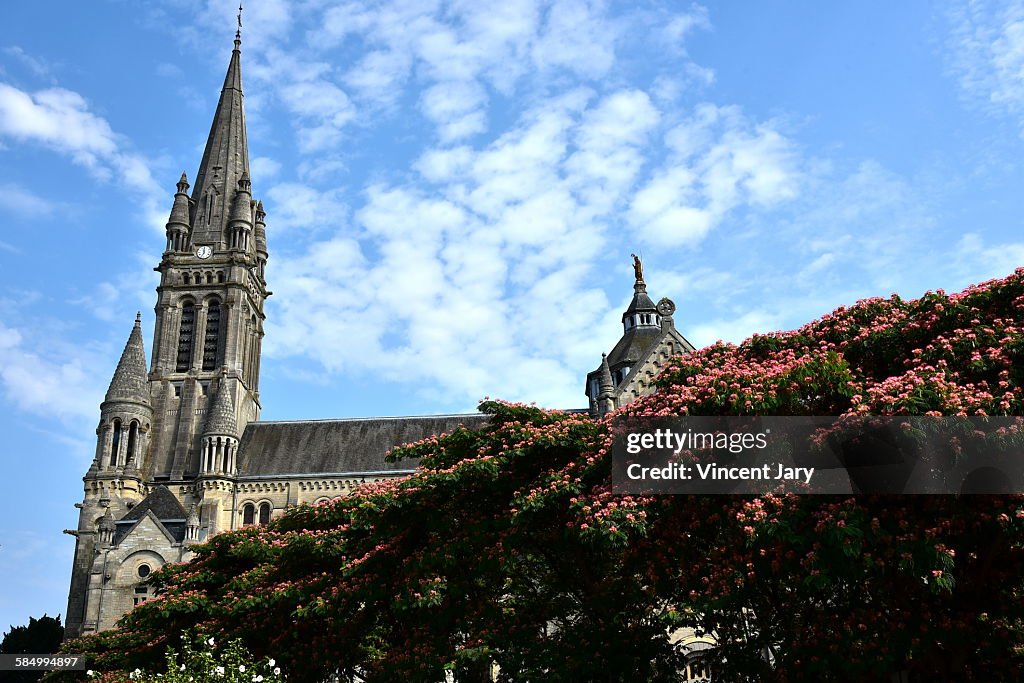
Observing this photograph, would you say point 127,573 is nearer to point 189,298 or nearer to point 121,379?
point 121,379

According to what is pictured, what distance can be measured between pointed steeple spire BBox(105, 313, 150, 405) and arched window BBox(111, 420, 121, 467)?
187 cm

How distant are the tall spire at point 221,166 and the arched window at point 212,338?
5558mm

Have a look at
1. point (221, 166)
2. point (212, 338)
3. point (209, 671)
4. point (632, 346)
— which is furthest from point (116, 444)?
point (209, 671)

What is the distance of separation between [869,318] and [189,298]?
58.4 metres

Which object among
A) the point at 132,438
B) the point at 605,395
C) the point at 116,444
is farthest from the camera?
the point at 132,438

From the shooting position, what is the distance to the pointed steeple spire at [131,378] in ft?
202

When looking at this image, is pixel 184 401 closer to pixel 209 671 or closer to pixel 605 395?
pixel 605 395

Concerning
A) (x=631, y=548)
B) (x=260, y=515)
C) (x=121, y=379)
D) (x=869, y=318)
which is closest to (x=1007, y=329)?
(x=869, y=318)

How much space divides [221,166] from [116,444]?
24.2 metres

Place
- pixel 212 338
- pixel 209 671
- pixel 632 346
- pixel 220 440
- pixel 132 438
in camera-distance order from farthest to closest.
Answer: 1. pixel 212 338
2. pixel 132 438
3. pixel 220 440
4. pixel 632 346
5. pixel 209 671

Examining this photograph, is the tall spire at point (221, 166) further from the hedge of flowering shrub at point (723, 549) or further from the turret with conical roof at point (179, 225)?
the hedge of flowering shrub at point (723, 549)

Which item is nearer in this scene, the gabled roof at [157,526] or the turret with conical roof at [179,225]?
the gabled roof at [157,526]

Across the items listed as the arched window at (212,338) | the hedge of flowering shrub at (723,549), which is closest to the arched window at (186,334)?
the arched window at (212,338)

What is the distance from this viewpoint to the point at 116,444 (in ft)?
199
